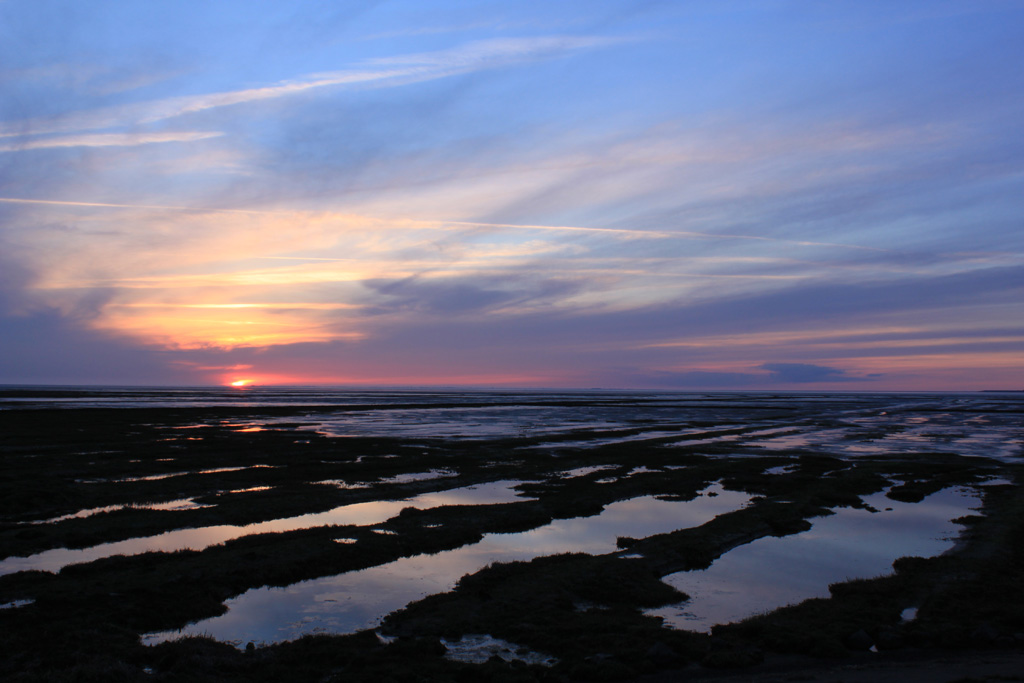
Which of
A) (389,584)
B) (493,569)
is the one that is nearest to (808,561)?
(493,569)

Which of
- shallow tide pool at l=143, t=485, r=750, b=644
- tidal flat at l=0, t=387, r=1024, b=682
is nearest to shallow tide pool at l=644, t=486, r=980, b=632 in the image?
tidal flat at l=0, t=387, r=1024, b=682

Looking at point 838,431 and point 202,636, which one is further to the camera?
point 838,431

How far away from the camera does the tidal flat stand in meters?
10.9

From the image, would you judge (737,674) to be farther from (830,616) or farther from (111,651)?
(111,651)

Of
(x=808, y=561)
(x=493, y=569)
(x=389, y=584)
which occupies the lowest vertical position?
(x=808, y=561)

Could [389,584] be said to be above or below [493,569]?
below

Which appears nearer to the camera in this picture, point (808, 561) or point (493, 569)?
point (493, 569)

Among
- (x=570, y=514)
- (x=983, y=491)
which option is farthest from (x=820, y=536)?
(x=983, y=491)

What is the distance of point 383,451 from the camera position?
140 ft

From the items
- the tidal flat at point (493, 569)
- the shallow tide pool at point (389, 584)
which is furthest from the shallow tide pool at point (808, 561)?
the shallow tide pool at point (389, 584)

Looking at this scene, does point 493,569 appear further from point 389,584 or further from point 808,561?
point 808,561

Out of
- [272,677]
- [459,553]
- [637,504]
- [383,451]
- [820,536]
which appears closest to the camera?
[272,677]

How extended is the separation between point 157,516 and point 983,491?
33.8 m

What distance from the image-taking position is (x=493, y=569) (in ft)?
52.2
